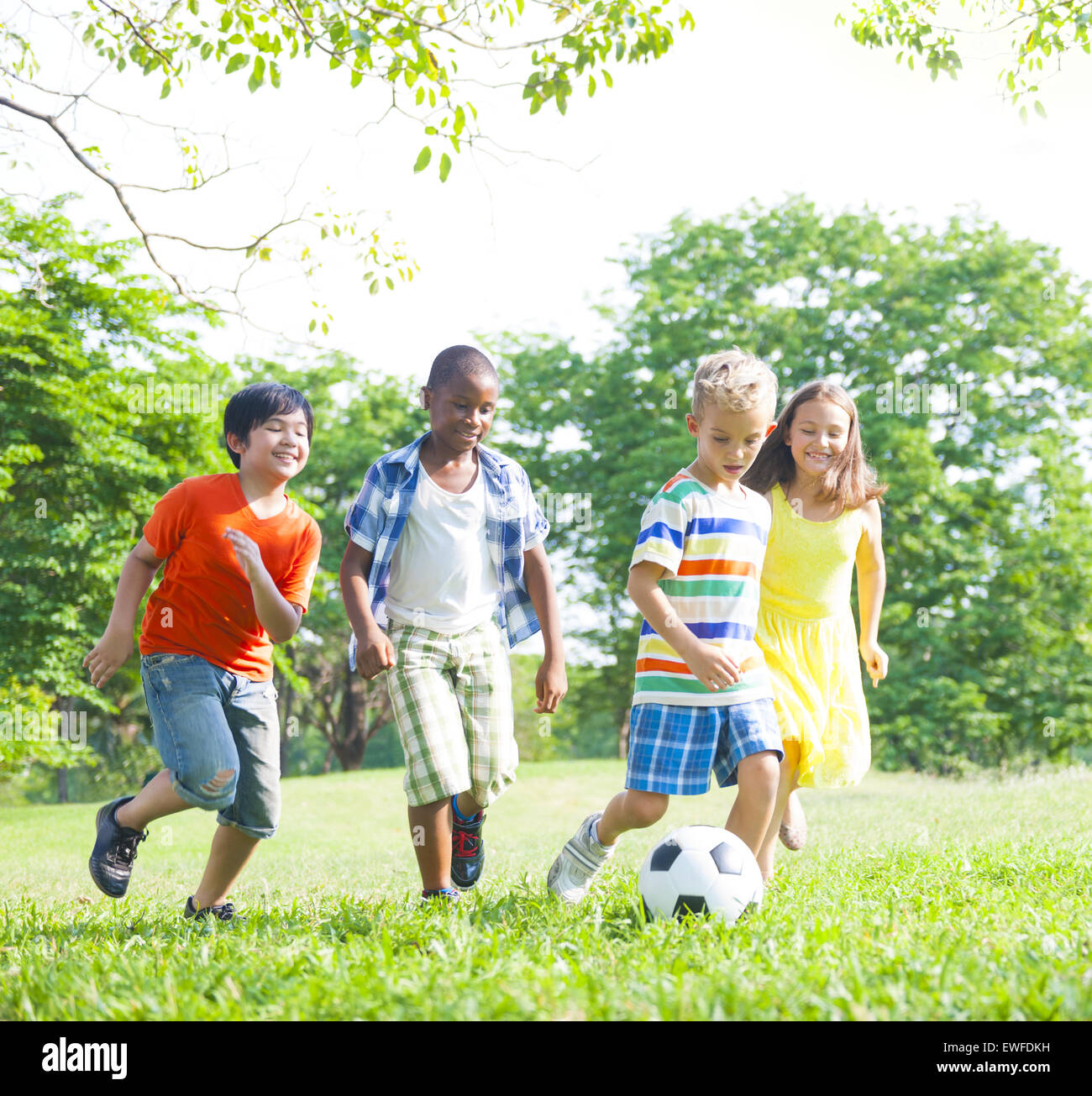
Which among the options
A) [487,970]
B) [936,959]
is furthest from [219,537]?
[936,959]

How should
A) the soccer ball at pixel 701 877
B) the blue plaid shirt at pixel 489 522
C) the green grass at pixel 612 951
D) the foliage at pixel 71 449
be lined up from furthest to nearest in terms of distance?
the foliage at pixel 71 449, the blue plaid shirt at pixel 489 522, the soccer ball at pixel 701 877, the green grass at pixel 612 951

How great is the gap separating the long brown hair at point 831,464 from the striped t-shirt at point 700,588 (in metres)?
0.80

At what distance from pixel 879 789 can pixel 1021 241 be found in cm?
1548

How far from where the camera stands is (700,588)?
13.3 ft

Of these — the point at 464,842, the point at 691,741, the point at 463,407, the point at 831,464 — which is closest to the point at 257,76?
the point at 463,407

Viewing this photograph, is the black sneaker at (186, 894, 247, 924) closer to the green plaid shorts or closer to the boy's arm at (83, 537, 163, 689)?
the green plaid shorts

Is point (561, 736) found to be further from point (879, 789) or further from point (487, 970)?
point (487, 970)

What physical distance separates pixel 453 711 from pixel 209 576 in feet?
3.76

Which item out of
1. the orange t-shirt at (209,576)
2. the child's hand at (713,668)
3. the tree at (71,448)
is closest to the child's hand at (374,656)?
the orange t-shirt at (209,576)

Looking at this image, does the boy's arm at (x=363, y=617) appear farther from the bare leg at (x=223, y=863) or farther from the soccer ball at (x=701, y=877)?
the soccer ball at (x=701, y=877)

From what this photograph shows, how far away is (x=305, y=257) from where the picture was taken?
748 cm

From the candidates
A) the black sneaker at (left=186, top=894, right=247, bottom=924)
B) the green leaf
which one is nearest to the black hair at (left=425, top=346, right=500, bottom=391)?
the black sneaker at (left=186, top=894, right=247, bottom=924)

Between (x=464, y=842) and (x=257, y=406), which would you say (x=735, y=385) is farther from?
(x=464, y=842)

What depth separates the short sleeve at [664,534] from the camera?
3975 millimetres
